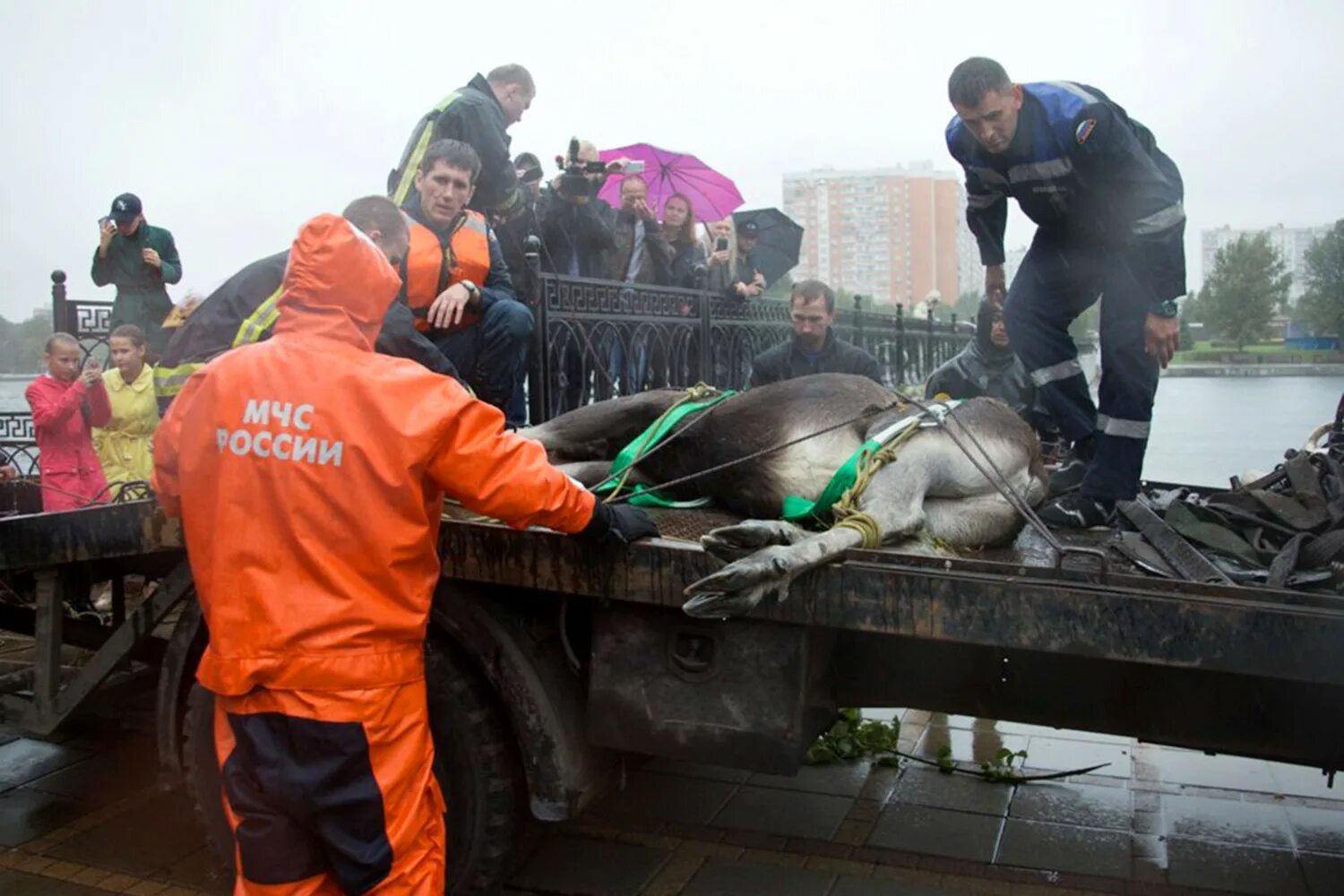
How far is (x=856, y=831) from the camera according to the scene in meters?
4.05

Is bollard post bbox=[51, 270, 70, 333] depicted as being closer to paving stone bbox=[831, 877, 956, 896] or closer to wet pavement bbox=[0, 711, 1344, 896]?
wet pavement bbox=[0, 711, 1344, 896]

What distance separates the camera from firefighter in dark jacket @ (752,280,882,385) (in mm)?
5734

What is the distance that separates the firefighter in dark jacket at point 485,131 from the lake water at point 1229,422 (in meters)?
3.27

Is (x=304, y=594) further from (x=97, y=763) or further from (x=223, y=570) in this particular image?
(x=97, y=763)

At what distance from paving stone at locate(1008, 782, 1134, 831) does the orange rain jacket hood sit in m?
2.36

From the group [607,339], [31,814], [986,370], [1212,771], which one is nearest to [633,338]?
[607,339]

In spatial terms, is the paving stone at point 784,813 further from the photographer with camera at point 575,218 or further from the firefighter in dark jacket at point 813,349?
the photographer with camera at point 575,218

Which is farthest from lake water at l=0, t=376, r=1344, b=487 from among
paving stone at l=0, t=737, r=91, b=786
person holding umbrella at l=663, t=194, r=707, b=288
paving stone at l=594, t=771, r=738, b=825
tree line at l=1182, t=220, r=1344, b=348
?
paving stone at l=0, t=737, r=91, b=786

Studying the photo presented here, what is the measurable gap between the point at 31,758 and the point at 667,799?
2.57m

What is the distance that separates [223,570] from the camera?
2.62 metres

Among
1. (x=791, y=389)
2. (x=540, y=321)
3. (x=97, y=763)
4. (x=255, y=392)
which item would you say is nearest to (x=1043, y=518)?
(x=791, y=389)

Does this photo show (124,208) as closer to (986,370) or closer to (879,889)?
(986,370)

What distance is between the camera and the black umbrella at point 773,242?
926 centimetres

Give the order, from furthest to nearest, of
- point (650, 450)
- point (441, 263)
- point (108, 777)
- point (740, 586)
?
point (441, 263) < point (108, 777) < point (650, 450) < point (740, 586)
